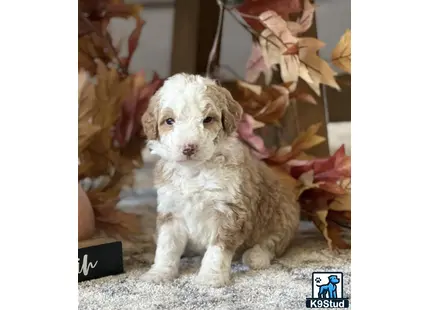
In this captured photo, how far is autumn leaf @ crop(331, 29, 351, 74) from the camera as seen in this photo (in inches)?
48.7

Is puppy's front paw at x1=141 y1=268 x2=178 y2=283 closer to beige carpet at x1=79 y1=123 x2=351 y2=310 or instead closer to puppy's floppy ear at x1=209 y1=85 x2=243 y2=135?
beige carpet at x1=79 y1=123 x2=351 y2=310

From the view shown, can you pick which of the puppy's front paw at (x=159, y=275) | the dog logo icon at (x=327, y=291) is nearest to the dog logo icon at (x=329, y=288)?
the dog logo icon at (x=327, y=291)

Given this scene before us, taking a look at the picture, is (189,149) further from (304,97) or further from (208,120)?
(304,97)

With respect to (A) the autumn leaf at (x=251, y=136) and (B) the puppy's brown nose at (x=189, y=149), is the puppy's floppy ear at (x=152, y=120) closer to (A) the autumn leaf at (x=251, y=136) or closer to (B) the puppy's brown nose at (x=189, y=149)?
(B) the puppy's brown nose at (x=189, y=149)

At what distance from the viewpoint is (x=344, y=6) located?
1196 millimetres

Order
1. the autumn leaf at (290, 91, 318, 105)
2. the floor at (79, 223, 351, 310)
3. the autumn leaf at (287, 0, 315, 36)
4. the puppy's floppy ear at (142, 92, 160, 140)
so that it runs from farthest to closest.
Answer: the autumn leaf at (290, 91, 318, 105), the autumn leaf at (287, 0, 315, 36), the puppy's floppy ear at (142, 92, 160, 140), the floor at (79, 223, 351, 310)

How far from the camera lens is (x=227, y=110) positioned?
1175 millimetres

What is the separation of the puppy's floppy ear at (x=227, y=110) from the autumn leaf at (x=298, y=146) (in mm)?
273

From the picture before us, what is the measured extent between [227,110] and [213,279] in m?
0.36

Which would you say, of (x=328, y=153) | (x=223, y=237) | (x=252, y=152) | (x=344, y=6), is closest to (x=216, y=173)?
(x=223, y=237)

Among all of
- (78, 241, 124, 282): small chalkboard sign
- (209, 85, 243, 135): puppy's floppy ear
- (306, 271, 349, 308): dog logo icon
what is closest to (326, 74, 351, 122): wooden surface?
(209, 85, 243, 135): puppy's floppy ear

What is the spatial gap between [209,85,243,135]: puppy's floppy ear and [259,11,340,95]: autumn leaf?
0.70 ft
